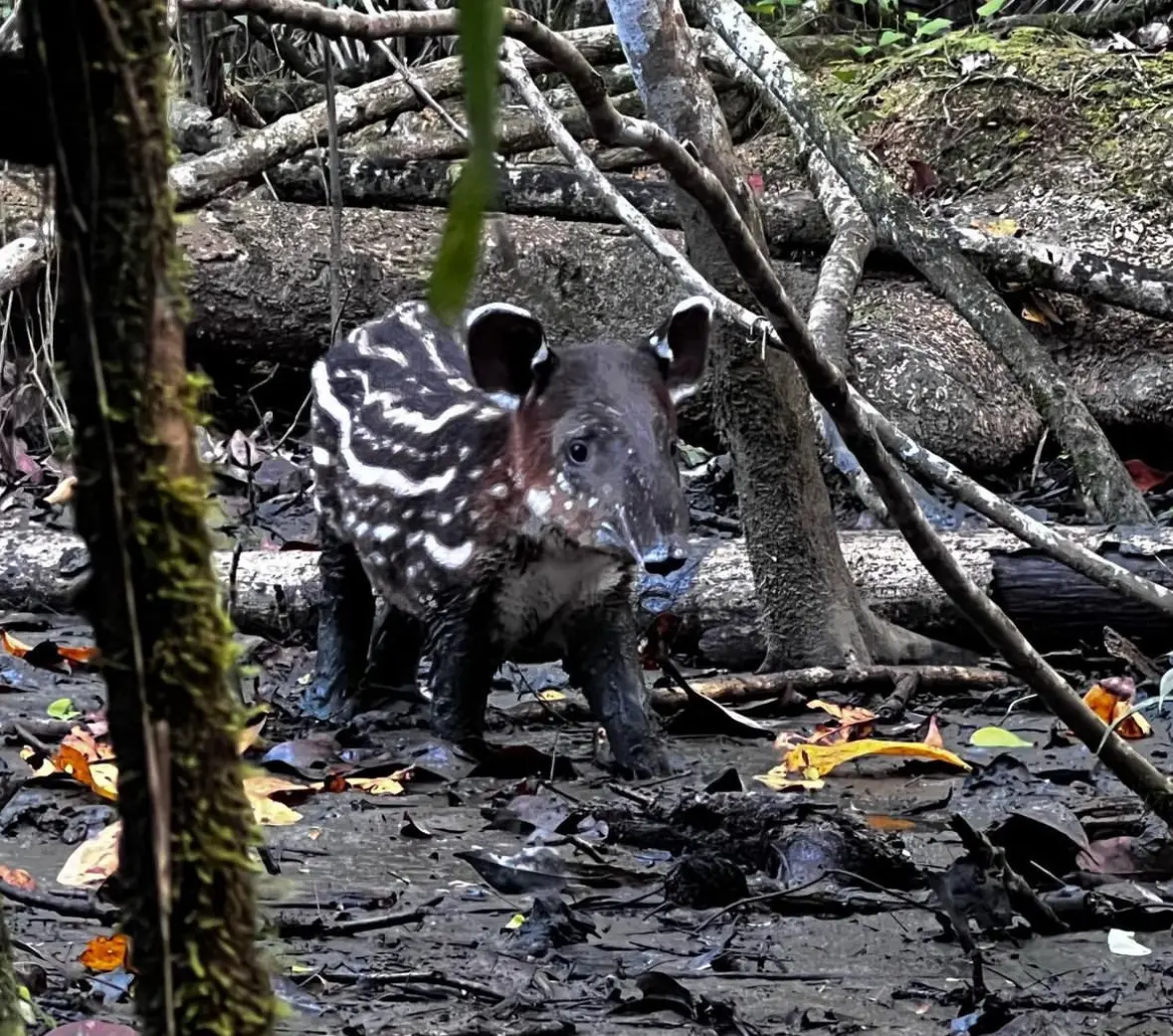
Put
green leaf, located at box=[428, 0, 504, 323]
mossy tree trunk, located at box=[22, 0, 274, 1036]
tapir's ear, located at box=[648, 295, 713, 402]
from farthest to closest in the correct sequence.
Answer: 1. tapir's ear, located at box=[648, 295, 713, 402]
2. mossy tree trunk, located at box=[22, 0, 274, 1036]
3. green leaf, located at box=[428, 0, 504, 323]

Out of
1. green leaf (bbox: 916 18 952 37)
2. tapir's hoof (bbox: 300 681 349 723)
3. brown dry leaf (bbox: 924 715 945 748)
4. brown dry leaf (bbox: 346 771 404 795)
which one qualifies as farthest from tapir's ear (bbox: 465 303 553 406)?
green leaf (bbox: 916 18 952 37)

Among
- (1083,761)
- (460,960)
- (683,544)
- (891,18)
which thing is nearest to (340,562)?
(683,544)

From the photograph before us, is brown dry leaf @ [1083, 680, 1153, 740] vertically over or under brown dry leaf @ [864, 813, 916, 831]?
over

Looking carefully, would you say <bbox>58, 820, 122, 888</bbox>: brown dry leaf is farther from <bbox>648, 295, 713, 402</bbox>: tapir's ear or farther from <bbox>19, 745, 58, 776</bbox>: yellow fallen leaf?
<bbox>648, 295, 713, 402</bbox>: tapir's ear

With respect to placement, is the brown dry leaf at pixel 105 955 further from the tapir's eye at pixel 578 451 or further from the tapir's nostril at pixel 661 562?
the tapir's eye at pixel 578 451

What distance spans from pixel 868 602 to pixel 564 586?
1.77 meters

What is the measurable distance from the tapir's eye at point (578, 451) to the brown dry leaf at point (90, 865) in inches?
73.4

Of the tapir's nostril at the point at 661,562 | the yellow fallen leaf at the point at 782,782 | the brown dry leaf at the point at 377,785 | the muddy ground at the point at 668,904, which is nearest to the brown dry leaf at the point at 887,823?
the muddy ground at the point at 668,904

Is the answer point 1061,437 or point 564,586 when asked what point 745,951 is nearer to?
point 564,586

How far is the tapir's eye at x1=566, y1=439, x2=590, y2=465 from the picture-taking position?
5400 millimetres

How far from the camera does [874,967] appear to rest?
3527mm

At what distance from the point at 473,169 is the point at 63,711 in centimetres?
535

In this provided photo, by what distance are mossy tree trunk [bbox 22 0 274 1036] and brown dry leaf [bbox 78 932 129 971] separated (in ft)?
6.43

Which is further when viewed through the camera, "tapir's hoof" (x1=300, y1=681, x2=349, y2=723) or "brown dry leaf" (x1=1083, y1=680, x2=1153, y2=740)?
"tapir's hoof" (x1=300, y1=681, x2=349, y2=723)
